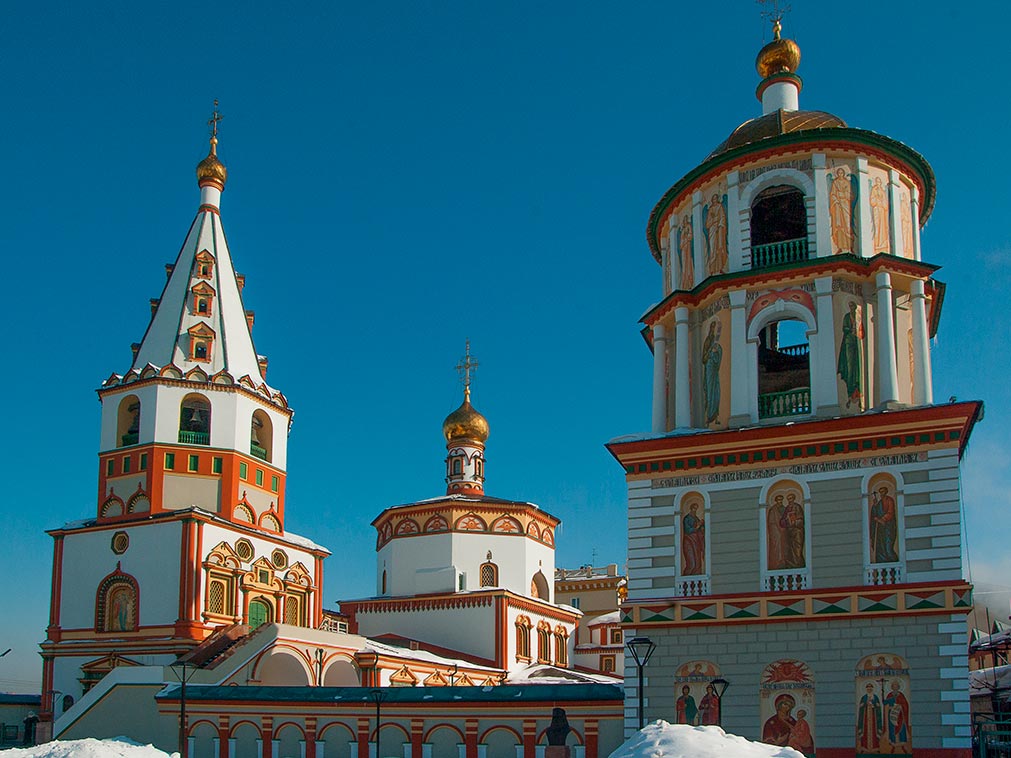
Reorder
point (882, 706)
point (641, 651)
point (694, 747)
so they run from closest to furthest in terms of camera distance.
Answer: point (694, 747) → point (882, 706) → point (641, 651)

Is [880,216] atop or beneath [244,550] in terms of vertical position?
atop

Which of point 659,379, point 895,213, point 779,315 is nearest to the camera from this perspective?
point 779,315

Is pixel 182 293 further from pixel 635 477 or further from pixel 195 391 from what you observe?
pixel 635 477

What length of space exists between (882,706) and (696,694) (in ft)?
9.32

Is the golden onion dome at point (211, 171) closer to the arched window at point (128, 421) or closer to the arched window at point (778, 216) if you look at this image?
the arched window at point (128, 421)

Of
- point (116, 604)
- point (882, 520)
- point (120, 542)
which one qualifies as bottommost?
point (116, 604)

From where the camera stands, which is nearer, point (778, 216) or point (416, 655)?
point (778, 216)

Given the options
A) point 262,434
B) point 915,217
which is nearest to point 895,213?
point 915,217

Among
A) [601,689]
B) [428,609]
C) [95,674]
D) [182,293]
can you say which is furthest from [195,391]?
[601,689]

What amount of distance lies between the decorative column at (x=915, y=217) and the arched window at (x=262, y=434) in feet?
66.3

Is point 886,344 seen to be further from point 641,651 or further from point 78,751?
point 78,751

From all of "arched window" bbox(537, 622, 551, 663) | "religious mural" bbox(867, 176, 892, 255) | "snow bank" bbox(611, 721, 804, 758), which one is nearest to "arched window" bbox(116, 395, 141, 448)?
"arched window" bbox(537, 622, 551, 663)

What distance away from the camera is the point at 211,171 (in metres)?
36.4

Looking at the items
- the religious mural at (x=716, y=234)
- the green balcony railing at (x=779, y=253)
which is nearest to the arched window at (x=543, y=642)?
the religious mural at (x=716, y=234)
